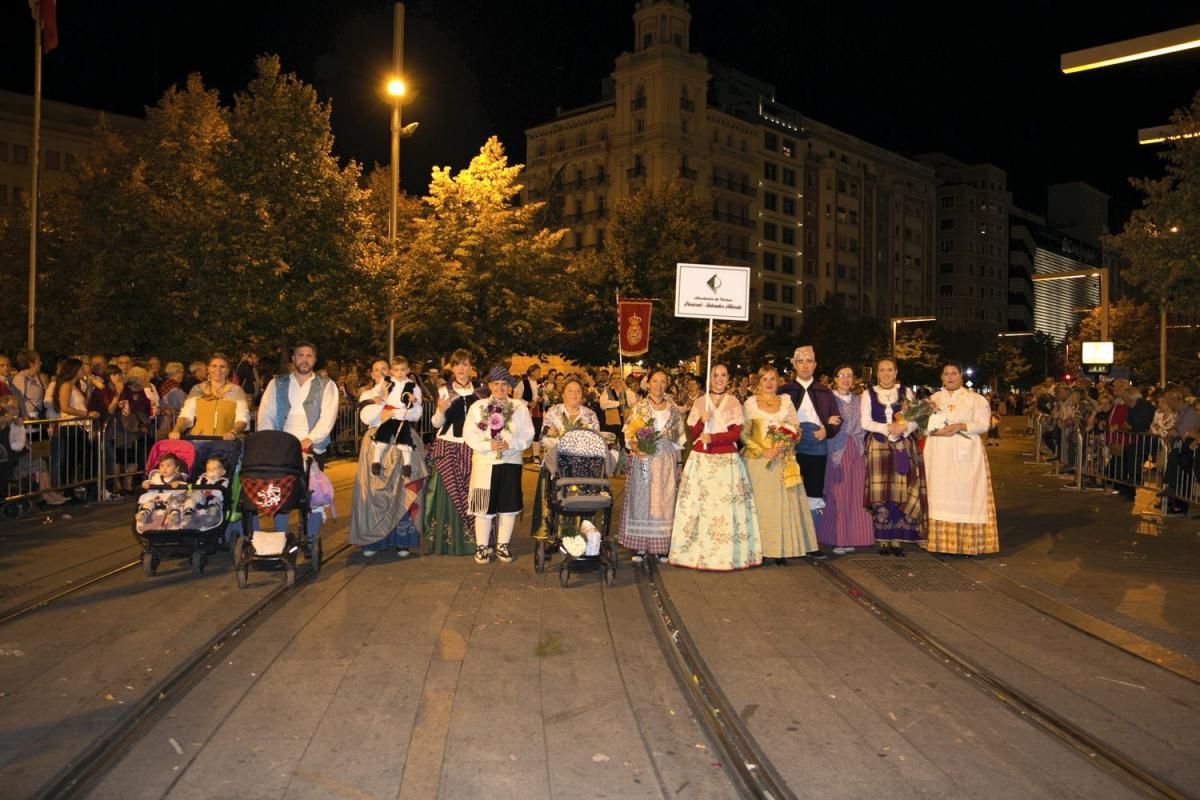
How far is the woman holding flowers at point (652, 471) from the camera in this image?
10.0 meters

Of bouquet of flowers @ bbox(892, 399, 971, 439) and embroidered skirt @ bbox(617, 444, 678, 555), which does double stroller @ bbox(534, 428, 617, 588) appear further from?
bouquet of flowers @ bbox(892, 399, 971, 439)

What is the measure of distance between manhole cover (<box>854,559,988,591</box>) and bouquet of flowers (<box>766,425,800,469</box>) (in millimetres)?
1235

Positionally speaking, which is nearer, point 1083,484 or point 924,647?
point 924,647

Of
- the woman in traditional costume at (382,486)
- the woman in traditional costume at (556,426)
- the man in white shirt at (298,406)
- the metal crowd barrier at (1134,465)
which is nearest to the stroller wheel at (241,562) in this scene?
the man in white shirt at (298,406)

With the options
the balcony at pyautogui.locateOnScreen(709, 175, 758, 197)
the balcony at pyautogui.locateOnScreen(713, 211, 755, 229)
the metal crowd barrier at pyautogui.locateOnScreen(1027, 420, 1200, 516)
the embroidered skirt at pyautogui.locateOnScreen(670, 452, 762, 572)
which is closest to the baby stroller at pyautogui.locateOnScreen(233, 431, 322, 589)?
the embroidered skirt at pyautogui.locateOnScreen(670, 452, 762, 572)

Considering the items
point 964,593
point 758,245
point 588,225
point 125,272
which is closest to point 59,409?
point 964,593

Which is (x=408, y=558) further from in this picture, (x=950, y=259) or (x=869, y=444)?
(x=950, y=259)

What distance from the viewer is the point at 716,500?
9.77 metres

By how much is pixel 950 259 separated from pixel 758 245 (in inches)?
1492

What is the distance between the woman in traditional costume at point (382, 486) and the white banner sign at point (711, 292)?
342cm

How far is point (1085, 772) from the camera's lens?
4.82m

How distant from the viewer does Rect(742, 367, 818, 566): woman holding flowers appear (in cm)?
1015

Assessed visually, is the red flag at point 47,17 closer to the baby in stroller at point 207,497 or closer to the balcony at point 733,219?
the baby in stroller at point 207,497

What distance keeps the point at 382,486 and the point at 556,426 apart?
190 centimetres
